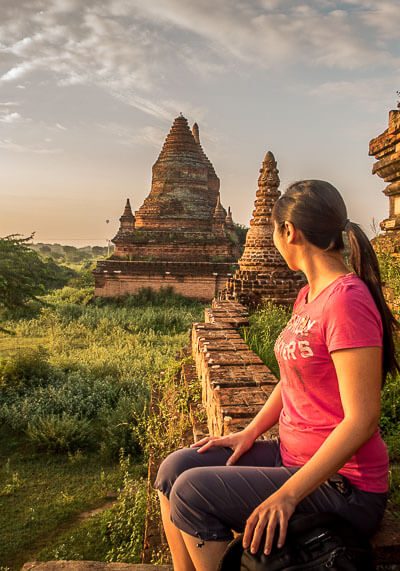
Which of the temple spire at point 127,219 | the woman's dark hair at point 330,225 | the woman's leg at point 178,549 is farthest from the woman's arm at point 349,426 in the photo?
the temple spire at point 127,219

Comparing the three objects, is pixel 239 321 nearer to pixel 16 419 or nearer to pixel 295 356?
pixel 16 419

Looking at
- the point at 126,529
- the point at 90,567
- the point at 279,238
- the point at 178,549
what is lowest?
the point at 126,529

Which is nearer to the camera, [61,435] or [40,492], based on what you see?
[40,492]

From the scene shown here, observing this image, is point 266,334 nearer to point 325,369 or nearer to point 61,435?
point 61,435

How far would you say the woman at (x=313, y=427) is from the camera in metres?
1.39

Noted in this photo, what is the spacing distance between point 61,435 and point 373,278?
5413mm

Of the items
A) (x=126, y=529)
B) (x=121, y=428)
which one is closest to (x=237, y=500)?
(x=126, y=529)

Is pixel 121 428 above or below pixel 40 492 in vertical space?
above

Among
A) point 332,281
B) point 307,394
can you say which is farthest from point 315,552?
point 332,281

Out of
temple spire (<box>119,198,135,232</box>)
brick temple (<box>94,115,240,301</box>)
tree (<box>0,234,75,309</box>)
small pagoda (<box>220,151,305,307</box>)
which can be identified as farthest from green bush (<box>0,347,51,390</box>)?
temple spire (<box>119,198,135,232</box>)

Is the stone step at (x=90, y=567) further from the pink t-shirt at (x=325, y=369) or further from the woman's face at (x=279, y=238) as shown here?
the woman's face at (x=279, y=238)

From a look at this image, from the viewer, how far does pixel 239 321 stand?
18.8 feet

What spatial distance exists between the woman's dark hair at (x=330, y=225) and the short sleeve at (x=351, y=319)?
0.48 feet

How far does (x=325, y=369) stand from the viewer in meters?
1.53
